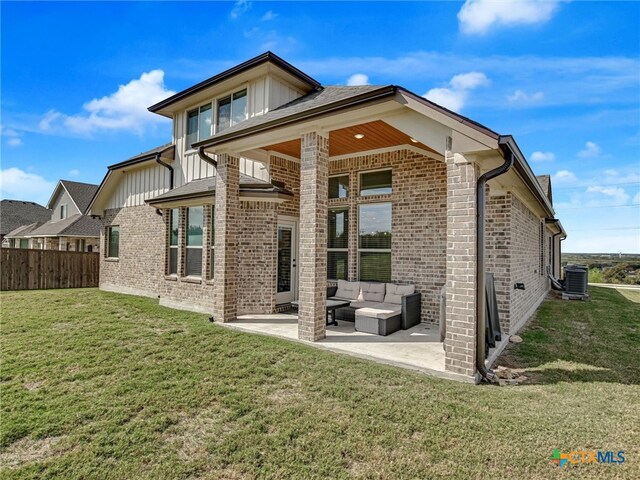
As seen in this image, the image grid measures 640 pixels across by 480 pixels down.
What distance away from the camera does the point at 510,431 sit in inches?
124

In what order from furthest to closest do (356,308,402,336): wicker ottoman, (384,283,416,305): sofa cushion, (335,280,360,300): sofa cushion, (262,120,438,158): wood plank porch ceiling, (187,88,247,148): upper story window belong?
(187,88,247,148): upper story window, (335,280,360,300): sofa cushion, (384,283,416,305): sofa cushion, (262,120,438,158): wood plank porch ceiling, (356,308,402,336): wicker ottoman

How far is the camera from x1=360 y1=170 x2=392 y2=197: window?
8.25 meters

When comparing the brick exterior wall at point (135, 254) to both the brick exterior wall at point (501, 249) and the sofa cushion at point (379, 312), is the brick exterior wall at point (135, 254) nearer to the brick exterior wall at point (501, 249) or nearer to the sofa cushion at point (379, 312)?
the sofa cushion at point (379, 312)

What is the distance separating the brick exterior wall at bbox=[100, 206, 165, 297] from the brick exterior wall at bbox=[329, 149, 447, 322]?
816 cm

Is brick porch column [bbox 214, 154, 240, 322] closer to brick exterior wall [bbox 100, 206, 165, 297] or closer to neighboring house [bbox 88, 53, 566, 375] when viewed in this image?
neighboring house [bbox 88, 53, 566, 375]

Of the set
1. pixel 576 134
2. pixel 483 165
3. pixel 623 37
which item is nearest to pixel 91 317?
pixel 483 165

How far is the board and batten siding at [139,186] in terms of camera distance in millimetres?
12109

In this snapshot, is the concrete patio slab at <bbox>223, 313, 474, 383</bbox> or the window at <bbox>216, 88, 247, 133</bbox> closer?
the concrete patio slab at <bbox>223, 313, 474, 383</bbox>

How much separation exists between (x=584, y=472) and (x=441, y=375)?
1894 mm

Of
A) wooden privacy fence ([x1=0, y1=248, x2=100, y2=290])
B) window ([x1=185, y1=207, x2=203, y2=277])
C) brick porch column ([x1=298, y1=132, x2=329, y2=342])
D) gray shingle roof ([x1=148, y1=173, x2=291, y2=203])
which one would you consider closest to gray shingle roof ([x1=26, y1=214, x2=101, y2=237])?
wooden privacy fence ([x1=0, y1=248, x2=100, y2=290])

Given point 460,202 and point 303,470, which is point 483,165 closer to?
point 460,202

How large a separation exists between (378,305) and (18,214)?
35870 millimetres

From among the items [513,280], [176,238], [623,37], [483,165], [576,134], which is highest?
[576,134]

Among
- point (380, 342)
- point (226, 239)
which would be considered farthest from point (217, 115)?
point (380, 342)
